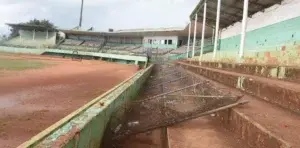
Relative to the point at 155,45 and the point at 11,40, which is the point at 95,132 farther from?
the point at 11,40

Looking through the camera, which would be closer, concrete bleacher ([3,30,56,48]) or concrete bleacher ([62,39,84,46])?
concrete bleacher ([62,39,84,46])

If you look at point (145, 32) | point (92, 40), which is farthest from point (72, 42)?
point (145, 32)

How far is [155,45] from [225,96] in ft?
162

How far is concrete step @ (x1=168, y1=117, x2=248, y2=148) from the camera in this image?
3.20 meters

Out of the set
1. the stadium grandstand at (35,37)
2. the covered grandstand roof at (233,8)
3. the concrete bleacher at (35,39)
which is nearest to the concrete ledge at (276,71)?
the covered grandstand roof at (233,8)

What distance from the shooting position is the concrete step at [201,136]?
320 centimetres

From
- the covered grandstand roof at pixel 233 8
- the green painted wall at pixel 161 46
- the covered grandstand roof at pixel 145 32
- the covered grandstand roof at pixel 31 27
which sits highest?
the covered grandstand roof at pixel 31 27

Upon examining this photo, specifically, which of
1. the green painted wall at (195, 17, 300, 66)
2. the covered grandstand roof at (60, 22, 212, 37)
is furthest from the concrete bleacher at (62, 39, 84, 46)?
the green painted wall at (195, 17, 300, 66)

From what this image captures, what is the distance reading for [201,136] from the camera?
3602 millimetres

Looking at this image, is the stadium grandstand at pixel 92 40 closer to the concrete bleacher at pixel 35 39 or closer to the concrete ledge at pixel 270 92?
Answer: the concrete bleacher at pixel 35 39

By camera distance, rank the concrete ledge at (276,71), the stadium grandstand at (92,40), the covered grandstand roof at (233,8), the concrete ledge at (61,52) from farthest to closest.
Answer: the stadium grandstand at (92,40) < the concrete ledge at (61,52) < the covered grandstand roof at (233,8) < the concrete ledge at (276,71)

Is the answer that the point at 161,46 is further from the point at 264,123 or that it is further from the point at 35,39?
the point at 264,123

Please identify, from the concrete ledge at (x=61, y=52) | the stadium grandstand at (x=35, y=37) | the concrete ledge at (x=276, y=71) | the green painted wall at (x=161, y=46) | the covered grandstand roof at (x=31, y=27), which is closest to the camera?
the concrete ledge at (x=276, y=71)

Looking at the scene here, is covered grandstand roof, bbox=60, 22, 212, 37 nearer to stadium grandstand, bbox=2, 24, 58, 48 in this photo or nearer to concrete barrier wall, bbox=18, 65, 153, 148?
stadium grandstand, bbox=2, 24, 58, 48
